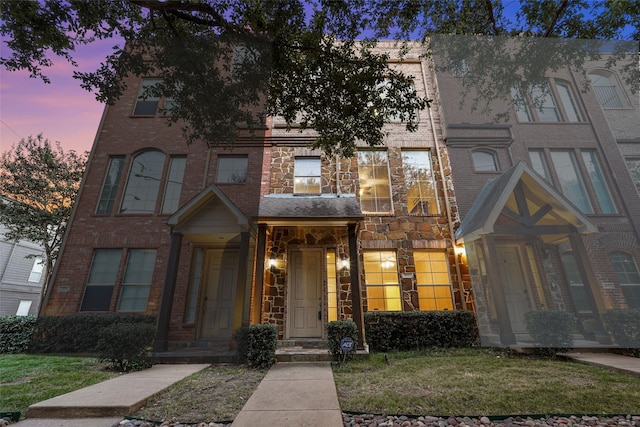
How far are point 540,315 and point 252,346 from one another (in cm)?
534

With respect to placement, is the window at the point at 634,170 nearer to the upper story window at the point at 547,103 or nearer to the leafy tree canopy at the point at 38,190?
the upper story window at the point at 547,103

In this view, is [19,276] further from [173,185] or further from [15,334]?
[173,185]

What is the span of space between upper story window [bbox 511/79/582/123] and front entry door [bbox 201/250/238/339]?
725 cm

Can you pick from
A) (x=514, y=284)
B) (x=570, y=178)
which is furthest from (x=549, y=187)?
(x=514, y=284)

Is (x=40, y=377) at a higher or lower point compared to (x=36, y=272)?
lower

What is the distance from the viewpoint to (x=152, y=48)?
188 inches

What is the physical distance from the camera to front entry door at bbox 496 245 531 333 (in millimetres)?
4750

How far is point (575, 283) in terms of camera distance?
3.86 metres

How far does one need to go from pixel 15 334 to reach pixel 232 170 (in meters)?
6.37

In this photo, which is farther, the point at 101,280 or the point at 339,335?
the point at 101,280

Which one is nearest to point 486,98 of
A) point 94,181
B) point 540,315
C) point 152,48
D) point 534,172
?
point 534,172

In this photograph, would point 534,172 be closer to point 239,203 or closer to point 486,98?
point 486,98

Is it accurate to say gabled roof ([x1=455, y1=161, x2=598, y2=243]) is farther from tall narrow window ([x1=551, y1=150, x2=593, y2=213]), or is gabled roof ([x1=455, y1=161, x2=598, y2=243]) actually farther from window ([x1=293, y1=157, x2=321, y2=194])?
window ([x1=293, y1=157, x2=321, y2=194])

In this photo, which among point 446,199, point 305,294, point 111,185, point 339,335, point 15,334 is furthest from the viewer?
point 446,199
